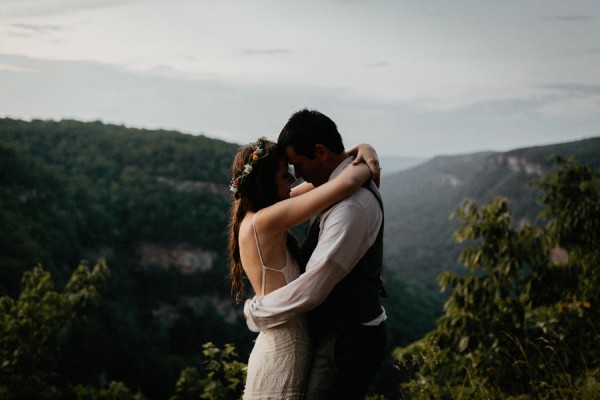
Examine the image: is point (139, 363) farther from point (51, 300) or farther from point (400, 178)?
point (400, 178)

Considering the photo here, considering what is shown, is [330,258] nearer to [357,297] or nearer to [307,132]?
[357,297]

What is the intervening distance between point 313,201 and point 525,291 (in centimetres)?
417

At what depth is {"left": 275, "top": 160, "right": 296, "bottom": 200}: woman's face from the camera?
2564 millimetres

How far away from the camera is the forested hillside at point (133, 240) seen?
39250 mm

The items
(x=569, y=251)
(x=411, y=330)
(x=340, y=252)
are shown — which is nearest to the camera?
(x=340, y=252)

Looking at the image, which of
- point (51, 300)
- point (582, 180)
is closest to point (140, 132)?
point (51, 300)

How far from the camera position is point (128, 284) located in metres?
52.3

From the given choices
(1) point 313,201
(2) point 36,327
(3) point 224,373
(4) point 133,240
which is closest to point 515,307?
(3) point 224,373

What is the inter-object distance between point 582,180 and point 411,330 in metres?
45.7

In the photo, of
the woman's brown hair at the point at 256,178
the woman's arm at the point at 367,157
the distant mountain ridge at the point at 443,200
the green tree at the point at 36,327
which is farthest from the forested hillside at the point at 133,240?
the woman's arm at the point at 367,157

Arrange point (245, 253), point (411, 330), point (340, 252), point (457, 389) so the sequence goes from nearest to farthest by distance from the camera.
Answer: point (340, 252) → point (245, 253) → point (457, 389) → point (411, 330)

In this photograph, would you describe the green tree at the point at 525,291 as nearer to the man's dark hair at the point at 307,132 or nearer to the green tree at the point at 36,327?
the man's dark hair at the point at 307,132

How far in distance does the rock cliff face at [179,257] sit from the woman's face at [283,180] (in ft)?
183

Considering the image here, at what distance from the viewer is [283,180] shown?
8.45 feet
